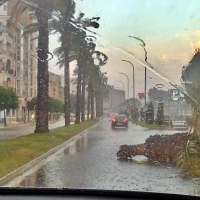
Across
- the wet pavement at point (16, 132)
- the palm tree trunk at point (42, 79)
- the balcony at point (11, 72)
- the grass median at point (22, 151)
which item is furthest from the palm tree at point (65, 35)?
the grass median at point (22, 151)

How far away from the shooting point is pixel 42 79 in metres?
20.9

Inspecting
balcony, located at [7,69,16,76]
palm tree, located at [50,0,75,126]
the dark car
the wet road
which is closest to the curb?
the wet road

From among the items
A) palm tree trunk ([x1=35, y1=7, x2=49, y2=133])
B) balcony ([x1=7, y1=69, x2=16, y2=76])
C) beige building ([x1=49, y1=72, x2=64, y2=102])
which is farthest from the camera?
balcony ([x1=7, y1=69, x2=16, y2=76])

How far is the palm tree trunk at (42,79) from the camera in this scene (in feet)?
68.5

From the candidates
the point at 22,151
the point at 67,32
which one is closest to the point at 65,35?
the point at 67,32

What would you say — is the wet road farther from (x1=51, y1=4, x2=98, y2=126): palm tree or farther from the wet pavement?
the wet pavement

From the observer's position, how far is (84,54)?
27359 mm

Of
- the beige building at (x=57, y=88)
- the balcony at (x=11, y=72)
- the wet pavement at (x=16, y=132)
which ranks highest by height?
the balcony at (x=11, y=72)

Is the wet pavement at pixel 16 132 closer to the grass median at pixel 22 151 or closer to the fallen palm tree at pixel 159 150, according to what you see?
the grass median at pixel 22 151

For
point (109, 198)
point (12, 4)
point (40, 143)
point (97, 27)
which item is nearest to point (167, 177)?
point (109, 198)

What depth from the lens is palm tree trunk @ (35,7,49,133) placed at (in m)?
20.9

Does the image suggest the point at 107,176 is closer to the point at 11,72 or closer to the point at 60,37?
the point at 60,37

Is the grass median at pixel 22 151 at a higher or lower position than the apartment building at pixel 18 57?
lower

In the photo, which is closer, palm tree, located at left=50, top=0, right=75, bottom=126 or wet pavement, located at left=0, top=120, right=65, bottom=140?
palm tree, located at left=50, top=0, right=75, bottom=126
